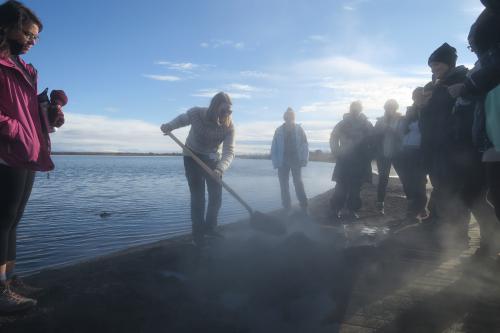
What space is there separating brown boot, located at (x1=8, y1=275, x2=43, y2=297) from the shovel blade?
2961 millimetres

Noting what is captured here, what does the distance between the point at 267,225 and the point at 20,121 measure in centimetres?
350

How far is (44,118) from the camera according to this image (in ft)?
9.23

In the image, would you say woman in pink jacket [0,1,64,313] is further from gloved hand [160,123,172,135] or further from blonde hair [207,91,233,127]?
blonde hair [207,91,233,127]

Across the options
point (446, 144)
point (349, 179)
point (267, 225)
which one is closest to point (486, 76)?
point (446, 144)

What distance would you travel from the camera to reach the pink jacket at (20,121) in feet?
7.77

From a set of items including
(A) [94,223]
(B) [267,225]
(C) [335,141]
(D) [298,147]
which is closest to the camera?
(B) [267,225]

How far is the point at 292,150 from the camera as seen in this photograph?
23.1 feet

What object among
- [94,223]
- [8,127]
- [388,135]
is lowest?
[94,223]

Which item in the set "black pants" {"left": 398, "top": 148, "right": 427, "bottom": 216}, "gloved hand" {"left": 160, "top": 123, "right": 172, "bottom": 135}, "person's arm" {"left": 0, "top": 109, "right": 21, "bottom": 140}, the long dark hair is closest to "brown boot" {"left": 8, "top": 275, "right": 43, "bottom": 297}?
"person's arm" {"left": 0, "top": 109, "right": 21, "bottom": 140}

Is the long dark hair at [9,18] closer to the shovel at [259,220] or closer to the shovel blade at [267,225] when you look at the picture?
the shovel at [259,220]

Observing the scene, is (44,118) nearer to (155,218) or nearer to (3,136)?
(3,136)

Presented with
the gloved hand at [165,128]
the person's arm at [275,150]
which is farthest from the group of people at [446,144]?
the gloved hand at [165,128]

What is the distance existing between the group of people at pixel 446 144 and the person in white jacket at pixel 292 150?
750 millimetres

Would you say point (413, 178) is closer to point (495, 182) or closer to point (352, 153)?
point (352, 153)
